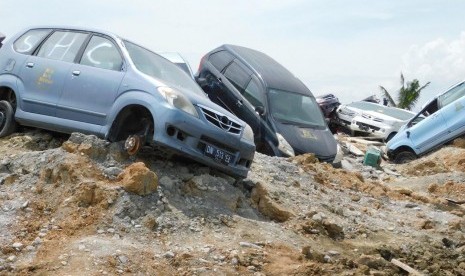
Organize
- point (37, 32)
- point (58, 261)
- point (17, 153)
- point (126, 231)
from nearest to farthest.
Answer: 1. point (58, 261)
2. point (126, 231)
3. point (17, 153)
4. point (37, 32)

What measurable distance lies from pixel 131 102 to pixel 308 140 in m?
5.38

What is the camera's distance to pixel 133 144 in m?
7.43

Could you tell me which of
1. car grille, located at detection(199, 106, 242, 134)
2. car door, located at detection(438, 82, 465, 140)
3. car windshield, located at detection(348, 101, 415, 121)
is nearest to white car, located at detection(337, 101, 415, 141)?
car windshield, located at detection(348, 101, 415, 121)

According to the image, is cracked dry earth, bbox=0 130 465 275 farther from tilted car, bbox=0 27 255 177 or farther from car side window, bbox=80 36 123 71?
car side window, bbox=80 36 123 71

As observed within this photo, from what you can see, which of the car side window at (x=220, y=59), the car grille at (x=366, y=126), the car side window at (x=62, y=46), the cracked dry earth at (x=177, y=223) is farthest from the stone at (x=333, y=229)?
the car grille at (x=366, y=126)

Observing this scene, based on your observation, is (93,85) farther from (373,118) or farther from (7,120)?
(373,118)

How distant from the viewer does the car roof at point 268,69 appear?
13.4m

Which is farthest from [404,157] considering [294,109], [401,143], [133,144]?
[133,144]

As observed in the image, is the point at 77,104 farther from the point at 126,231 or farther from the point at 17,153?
the point at 126,231

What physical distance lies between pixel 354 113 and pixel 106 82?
45.8ft

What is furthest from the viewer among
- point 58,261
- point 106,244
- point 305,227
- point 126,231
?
point 305,227

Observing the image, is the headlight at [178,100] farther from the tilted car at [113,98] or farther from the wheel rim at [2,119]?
the wheel rim at [2,119]

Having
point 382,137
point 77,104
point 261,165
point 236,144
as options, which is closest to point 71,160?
point 77,104

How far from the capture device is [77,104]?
812 centimetres
